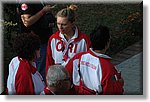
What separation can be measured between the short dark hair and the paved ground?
0.26 m

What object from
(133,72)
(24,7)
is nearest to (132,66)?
(133,72)

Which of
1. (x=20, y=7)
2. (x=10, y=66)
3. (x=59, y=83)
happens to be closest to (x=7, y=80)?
(x=10, y=66)

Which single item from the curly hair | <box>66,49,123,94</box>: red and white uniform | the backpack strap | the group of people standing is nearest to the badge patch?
the group of people standing

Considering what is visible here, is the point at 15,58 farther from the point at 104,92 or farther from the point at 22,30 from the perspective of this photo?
the point at 104,92

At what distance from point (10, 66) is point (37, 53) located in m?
0.28

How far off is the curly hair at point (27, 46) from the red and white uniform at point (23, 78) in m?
0.06

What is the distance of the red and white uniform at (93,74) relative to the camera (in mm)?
3094

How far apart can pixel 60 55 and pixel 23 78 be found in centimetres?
39

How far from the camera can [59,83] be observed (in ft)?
7.71

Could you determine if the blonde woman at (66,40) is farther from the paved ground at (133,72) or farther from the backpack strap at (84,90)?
the paved ground at (133,72)

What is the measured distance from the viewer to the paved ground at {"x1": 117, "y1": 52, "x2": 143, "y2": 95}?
3205 millimetres

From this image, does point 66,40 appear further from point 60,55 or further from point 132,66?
point 132,66

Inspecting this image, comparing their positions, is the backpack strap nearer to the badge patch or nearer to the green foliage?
the green foliage

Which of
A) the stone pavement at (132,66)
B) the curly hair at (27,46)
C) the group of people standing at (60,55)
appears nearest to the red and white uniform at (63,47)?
the group of people standing at (60,55)
